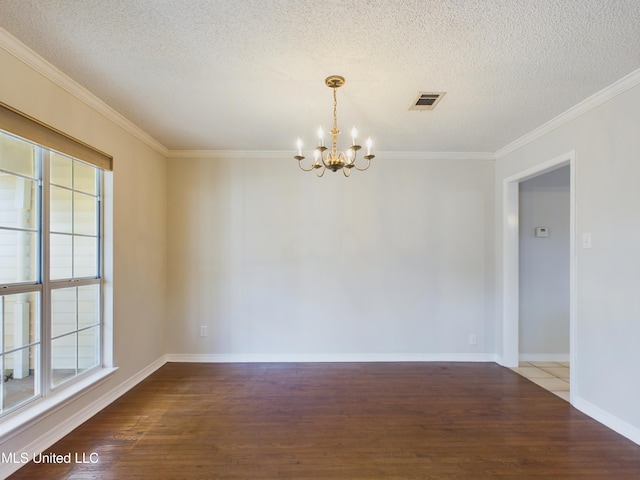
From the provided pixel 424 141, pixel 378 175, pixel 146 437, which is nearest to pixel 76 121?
pixel 146 437

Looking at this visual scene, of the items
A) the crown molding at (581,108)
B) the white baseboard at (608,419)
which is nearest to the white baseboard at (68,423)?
the white baseboard at (608,419)

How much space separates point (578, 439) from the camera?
7.34 feet

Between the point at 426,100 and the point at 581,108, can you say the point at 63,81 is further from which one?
the point at 581,108

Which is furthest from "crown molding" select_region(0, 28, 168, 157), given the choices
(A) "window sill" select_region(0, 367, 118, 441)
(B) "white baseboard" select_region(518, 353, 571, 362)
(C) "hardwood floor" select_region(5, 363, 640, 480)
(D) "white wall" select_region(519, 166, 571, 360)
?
(B) "white baseboard" select_region(518, 353, 571, 362)

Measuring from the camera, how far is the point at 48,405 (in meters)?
2.09

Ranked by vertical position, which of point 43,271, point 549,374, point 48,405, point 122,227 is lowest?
point 549,374

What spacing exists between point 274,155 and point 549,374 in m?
4.04

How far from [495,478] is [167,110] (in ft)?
12.0

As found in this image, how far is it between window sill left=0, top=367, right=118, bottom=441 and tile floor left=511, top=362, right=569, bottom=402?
13.6 feet

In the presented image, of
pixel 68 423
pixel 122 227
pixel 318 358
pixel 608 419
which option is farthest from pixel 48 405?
pixel 608 419

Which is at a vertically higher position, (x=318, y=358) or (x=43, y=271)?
(x=43, y=271)

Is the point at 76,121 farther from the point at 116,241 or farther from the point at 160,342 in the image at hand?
the point at 160,342

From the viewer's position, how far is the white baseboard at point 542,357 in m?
3.85

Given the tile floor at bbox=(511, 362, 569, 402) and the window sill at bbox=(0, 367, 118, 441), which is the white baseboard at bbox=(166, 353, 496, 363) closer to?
the tile floor at bbox=(511, 362, 569, 402)
